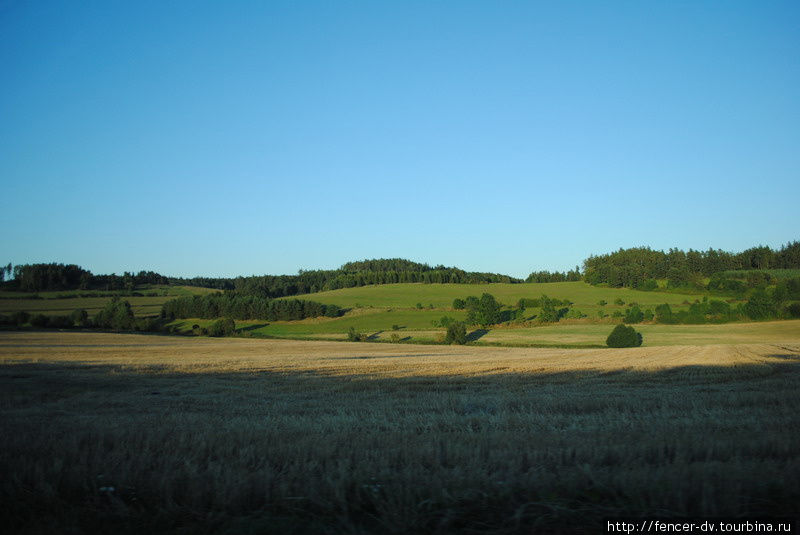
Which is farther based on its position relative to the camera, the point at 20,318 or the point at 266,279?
the point at 266,279

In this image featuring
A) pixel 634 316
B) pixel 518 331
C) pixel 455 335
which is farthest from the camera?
pixel 634 316

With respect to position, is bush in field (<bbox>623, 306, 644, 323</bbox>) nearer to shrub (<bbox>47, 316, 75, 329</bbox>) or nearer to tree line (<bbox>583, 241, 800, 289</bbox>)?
tree line (<bbox>583, 241, 800, 289</bbox>)

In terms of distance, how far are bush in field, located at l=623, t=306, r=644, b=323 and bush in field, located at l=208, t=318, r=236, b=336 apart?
53.8 metres

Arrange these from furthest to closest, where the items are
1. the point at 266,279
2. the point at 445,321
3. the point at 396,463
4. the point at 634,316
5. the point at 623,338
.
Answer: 1. the point at 266,279
2. the point at 445,321
3. the point at 634,316
4. the point at 623,338
5. the point at 396,463

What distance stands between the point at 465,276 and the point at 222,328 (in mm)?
77188

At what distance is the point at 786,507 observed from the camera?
451 cm

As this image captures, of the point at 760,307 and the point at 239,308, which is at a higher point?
the point at 239,308

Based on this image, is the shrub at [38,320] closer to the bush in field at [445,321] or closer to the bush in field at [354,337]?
the bush in field at [354,337]

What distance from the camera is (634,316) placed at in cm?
7044

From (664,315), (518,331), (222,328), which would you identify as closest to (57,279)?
(222,328)

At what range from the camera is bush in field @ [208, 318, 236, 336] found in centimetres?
7006

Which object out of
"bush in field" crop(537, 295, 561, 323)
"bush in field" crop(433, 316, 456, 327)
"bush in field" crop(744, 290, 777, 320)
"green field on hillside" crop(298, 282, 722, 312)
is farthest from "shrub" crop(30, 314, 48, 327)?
"bush in field" crop(744, 290, 777, 320)

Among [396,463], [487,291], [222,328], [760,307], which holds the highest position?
[487,291]

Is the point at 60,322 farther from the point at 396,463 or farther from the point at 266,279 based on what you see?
the point at 396,463
